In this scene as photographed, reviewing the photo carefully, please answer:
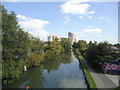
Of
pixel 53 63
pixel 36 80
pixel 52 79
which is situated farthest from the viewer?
pixel 53 63

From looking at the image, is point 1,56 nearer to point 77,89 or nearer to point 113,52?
point 77,89

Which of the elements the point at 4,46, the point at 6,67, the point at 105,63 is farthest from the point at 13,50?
the point at 105,63

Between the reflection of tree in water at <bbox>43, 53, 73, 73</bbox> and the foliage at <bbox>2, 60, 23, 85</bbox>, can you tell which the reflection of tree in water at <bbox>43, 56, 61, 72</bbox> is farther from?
the foliage at <bbox>2, 60, 23, 85</bbox>

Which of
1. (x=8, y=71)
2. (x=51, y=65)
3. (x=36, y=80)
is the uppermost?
(x=8, y=71)

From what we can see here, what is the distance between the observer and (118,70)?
1534 centimetres

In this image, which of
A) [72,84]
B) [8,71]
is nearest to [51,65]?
[72,84]

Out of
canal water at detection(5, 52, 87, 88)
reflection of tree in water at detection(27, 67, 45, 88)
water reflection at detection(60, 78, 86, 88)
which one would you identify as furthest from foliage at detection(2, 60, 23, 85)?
water reflection at detection(60, 78, 86, 88)

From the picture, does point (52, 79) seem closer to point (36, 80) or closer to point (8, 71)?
point (36, 80)

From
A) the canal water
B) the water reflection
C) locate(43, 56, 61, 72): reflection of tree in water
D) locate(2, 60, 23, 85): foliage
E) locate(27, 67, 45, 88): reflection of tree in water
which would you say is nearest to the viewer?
locate(2, 60, 23, 85): foliage

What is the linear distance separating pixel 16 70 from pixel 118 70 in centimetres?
1304

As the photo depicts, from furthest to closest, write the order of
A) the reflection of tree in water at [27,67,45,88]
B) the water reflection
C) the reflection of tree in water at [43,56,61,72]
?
the reflection of tree in water at [43,56,61,72] → the reflection of tree in water at [27,67,45,88] → the water reflection

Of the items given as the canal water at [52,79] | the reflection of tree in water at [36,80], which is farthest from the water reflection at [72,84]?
the reflection of tree in water at [36,80]

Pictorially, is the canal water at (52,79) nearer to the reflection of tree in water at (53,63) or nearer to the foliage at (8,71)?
the foliage at (8,71)

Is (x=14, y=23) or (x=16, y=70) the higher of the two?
(x=14, y=23)
